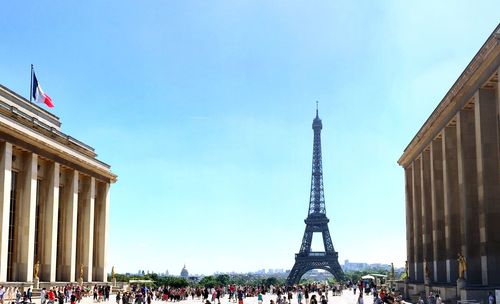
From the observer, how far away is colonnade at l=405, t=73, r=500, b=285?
4653 cm

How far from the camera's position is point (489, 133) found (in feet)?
156

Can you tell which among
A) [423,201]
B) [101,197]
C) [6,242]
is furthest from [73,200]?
[423,201]

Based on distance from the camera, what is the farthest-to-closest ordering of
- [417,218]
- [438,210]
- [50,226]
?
1. [417,218]
2. [50,226]
3. [438,210]

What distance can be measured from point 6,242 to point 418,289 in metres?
39.6

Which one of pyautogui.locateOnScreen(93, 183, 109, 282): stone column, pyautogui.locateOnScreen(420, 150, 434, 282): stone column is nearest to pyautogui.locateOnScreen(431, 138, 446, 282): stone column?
pyautogui.locateOnScreen(420, 150, 434, 282): stone column

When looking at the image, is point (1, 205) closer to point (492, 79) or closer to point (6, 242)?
point (6, 242)

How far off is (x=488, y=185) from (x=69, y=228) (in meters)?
48.4

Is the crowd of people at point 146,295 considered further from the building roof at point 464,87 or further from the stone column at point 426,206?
the building roof at point 464,87

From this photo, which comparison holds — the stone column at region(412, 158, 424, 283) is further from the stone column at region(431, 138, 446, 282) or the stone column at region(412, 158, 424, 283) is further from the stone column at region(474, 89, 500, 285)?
the stone column at region(474, 89, 500, 285)

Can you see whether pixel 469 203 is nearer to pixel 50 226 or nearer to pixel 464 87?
pixel 464 87

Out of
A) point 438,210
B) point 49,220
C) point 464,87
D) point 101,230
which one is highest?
point 464,87

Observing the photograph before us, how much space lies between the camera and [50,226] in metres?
72.0

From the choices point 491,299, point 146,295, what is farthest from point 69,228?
point 491,299

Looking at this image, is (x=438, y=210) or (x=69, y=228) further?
(x=69, y=228)
